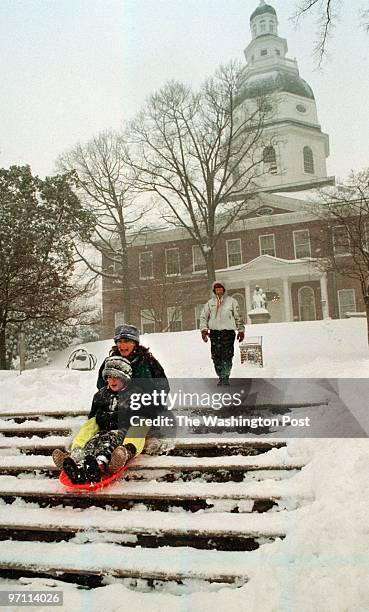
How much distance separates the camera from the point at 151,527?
335 centimetres

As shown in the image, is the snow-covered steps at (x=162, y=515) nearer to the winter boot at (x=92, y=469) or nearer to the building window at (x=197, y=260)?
the winter boot at (x=92, y=469)

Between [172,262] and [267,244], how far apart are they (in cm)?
691

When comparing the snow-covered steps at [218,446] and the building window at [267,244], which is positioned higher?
the building window at [267,244]

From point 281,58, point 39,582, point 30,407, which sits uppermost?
point 281,58

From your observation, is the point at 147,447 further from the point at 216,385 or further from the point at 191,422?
the point at 216,385

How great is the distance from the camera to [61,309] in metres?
15.5

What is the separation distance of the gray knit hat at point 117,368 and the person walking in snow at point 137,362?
12 cm

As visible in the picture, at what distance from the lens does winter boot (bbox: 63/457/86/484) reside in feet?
11.9

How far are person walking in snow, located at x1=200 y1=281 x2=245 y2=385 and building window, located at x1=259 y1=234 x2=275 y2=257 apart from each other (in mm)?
25687

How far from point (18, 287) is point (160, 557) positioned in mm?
11762

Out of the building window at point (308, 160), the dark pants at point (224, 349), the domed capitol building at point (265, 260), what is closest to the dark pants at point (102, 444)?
the dark pants at point (224, 349)

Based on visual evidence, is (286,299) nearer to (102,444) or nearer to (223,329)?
(223,329)

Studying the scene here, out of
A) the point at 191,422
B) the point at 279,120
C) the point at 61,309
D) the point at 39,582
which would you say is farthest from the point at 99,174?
the point at 39,582

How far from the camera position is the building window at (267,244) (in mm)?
31922
